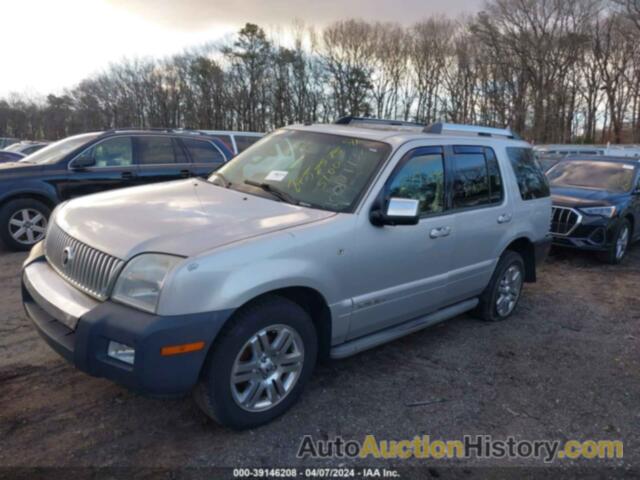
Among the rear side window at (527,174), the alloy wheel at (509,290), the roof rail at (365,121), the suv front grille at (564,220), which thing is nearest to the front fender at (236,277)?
the roof rail at (365,121)

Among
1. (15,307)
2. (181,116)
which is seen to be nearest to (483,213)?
(15,307)

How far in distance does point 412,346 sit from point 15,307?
152 inches

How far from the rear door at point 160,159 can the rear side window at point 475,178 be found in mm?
4700

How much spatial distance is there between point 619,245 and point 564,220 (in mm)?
1085

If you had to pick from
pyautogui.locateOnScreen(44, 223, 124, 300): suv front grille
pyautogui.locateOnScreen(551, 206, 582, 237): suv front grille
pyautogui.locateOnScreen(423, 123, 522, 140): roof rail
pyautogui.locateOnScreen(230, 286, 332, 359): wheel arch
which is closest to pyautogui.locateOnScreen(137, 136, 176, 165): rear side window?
pyautogui.locateOnScreen(44, 223, 124, 300): suv front grille

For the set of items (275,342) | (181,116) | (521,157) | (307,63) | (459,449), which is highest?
(307,63)

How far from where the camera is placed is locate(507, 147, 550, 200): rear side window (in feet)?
16.0

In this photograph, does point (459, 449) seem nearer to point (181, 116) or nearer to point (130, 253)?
point (130, 253)

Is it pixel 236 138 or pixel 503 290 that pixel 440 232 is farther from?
pixel 236 138

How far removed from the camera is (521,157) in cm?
504

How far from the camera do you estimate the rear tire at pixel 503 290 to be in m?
4.72

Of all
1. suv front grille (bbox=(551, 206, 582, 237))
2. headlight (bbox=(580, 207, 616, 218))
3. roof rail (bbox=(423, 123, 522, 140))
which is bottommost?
suv front grille (bbox=(551, 206, 582, 237))

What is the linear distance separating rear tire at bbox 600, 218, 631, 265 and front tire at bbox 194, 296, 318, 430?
654 cm

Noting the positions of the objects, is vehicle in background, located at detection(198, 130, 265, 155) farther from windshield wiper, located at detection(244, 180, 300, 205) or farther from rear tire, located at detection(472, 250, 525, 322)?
windshield wiper, located at detection(244, 180, 300, 205)
